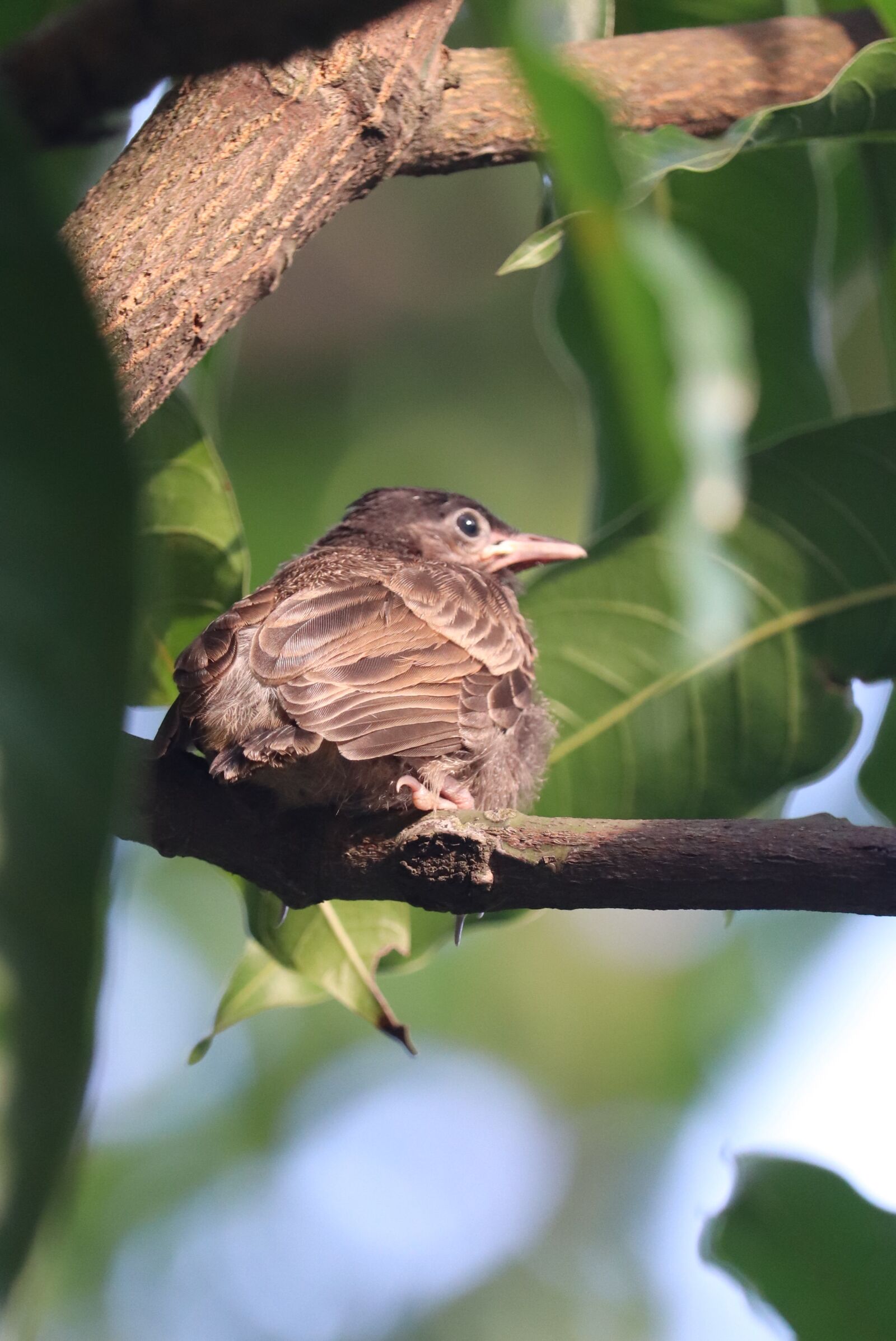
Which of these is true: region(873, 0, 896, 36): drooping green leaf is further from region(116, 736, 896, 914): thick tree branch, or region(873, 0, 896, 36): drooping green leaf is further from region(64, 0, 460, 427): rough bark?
region(116, 736, 896, 914): thick tree branch

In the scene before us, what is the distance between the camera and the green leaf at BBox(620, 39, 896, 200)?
229 centimetres

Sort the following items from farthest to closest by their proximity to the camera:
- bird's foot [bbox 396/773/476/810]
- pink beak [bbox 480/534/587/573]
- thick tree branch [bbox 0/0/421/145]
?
pink beak [bbox 480/534/587/573]
bird's foot [bbox 396/773/476/810]
thick tree branch [bbox 0/0/421/145]

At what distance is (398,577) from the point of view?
130 inches

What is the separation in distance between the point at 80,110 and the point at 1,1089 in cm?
64

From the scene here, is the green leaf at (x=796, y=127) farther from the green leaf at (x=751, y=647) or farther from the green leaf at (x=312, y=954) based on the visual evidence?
the green leaf at (x=312, y=954)

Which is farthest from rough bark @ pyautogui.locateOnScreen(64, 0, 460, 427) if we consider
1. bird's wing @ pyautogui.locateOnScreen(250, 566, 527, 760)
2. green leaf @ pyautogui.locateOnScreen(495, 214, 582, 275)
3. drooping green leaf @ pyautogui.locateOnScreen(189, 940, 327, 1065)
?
drooping green leaf @ pyautogui.locateOnScreen(189, 940, 327, 1065)

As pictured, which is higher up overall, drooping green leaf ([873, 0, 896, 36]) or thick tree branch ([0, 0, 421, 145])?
thick tree branch ([0, 0, 421, 145])

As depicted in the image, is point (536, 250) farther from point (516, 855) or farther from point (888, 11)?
point (516, 855)

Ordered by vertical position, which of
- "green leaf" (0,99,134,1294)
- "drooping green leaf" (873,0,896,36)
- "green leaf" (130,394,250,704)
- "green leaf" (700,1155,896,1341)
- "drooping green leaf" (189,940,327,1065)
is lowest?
"green leaf" (700,1155,896,1341)

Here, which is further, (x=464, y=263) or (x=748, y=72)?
(x=464, y=263)

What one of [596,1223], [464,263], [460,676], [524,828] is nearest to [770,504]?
[460,676]

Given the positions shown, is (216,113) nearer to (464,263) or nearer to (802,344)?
(802,344)

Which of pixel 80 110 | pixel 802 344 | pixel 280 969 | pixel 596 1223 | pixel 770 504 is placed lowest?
pixel 596 1223

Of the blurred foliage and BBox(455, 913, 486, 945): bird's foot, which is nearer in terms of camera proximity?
the blurred foliage
